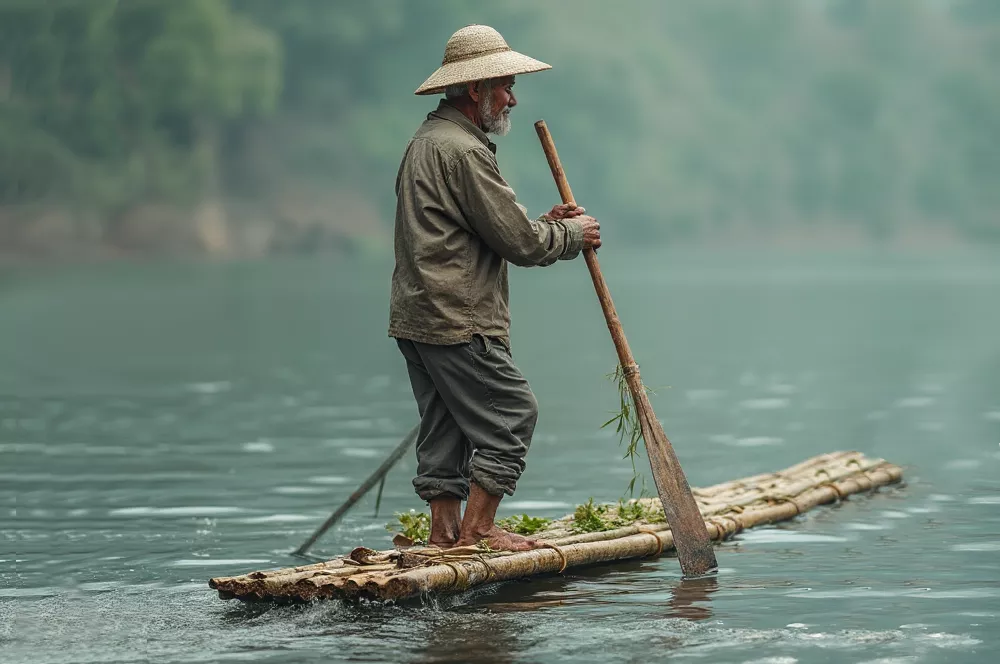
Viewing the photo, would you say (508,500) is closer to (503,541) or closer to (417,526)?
(417,526)

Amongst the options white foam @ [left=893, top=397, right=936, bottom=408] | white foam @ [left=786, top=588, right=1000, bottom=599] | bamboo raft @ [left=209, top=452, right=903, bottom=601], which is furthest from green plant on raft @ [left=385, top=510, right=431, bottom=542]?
white foam @ [left=893, top=397, right=936, bottom=408]

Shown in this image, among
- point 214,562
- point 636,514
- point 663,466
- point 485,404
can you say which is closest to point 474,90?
point 485,404

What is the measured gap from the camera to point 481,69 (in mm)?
6242

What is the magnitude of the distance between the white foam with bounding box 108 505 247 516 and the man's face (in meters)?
3.07

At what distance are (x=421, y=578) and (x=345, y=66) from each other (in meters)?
70.5

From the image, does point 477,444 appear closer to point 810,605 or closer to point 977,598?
point 810,605

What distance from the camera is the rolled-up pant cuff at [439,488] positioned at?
6.36 metres

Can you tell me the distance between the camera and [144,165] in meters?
57.8

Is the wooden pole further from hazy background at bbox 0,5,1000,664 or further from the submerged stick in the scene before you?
the submerged stick

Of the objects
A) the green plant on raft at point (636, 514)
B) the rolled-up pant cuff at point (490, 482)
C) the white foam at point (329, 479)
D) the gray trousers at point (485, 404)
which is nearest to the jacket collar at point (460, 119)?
the gray trousers at point (485, 404)

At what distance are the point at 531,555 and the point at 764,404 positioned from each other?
353 inches

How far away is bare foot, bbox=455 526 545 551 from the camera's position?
6.29 meters

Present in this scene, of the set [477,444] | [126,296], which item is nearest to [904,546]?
[477,444]

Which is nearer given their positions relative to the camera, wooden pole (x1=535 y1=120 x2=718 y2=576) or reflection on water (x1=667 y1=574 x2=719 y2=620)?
reflection on water (x1=667 y1=574 x2=719 y2=620)
